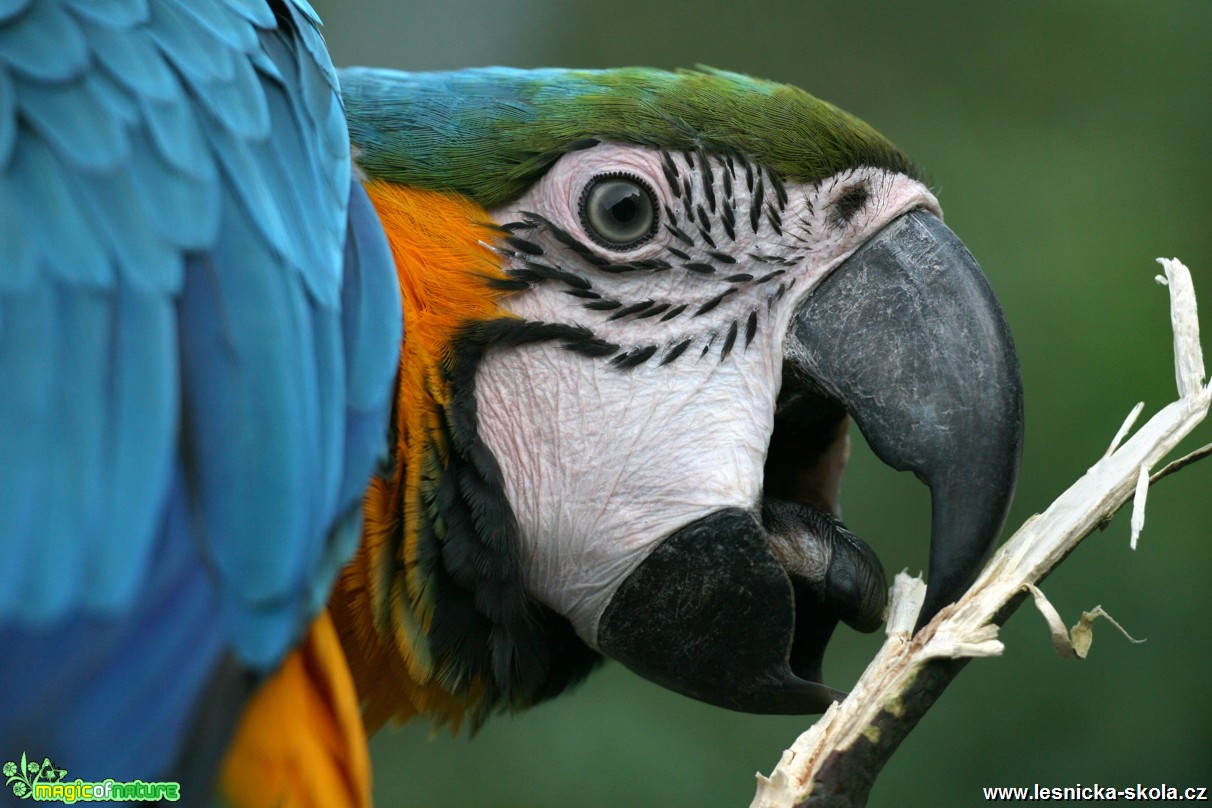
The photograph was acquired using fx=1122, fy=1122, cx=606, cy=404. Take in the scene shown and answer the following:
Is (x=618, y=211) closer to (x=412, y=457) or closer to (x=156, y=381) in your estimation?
(x=412, y=457)

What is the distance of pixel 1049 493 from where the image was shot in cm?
231

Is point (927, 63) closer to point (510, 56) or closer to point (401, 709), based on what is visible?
point (510, 56)

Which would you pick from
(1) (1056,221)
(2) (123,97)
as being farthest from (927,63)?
(2) (123,97)

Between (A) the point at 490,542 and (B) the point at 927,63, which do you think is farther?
(B) the point at 927,63

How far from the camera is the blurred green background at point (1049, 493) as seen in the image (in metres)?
2.18

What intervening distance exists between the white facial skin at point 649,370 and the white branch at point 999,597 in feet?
0.76

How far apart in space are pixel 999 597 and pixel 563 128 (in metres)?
0.66

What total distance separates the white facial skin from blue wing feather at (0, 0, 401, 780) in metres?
0.25

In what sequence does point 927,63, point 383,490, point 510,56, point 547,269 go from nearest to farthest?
point 383,490 → point 547,269 → point 927,63 → point 510,56

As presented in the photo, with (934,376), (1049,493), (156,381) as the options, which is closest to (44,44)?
(156,381)

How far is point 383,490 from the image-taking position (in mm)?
1092

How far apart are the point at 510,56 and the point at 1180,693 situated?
7.62ft

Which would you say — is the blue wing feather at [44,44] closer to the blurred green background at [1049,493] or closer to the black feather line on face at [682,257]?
the black feather line on face at [682,257]

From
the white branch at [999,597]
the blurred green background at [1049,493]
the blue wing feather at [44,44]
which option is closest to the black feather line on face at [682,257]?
the white branch at [999,597]
